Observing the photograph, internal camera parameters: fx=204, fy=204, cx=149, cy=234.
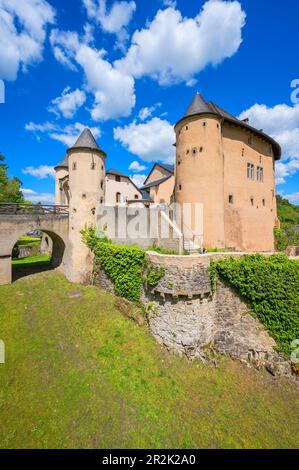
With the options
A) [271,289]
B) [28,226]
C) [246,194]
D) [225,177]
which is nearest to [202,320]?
[271,289]

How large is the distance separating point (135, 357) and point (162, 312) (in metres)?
2.65

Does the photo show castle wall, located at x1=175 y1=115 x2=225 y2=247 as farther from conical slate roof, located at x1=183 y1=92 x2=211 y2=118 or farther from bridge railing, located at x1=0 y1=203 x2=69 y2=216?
bridge railing, located at x1=0 y1=203 x2=69 y2=216

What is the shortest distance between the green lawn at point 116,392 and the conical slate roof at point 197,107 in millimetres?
16883

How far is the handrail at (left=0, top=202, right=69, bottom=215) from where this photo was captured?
577 inches

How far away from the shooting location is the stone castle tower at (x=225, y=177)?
17019mm

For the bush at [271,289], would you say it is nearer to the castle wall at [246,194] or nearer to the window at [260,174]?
the castle wall at [246,194]

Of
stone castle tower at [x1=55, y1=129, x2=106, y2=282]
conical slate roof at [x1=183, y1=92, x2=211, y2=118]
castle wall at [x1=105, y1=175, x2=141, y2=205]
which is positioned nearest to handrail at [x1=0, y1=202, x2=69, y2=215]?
stone castle tower at [x1=55, y1=129, x2=106, y2=282]

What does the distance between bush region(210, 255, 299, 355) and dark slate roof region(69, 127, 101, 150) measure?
13195mm

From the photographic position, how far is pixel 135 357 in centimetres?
1045

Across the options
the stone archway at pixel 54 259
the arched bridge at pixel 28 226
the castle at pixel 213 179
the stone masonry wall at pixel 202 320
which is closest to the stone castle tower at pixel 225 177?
the castle at pixel 213 179

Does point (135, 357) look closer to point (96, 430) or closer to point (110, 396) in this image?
point (110, 396)

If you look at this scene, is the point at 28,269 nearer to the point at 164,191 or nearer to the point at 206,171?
the point at 206,171

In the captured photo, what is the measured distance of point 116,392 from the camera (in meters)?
8.68

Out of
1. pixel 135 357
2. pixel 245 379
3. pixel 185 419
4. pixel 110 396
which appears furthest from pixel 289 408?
pixel 110 396
